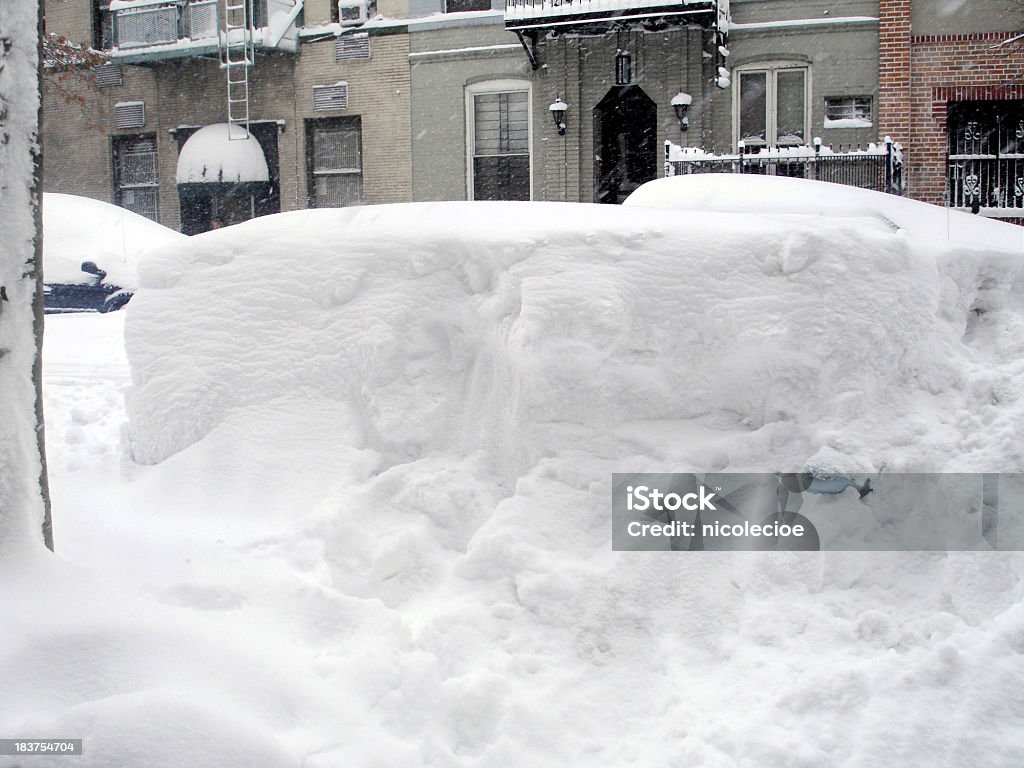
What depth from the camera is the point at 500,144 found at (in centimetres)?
1652

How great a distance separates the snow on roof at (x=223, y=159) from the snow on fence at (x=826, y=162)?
8.61m

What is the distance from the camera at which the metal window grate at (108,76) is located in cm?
1892

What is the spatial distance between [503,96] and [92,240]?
7.89 meters

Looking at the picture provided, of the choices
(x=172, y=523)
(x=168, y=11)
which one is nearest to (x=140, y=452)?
(x=172, y=523)

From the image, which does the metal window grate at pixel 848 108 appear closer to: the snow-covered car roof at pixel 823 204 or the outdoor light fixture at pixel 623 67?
the outdoor light fixture at pixel 623 67

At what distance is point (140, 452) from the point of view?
407cm

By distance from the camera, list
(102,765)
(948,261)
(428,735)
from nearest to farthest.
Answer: (102,765) < (428,735) < (948,261)

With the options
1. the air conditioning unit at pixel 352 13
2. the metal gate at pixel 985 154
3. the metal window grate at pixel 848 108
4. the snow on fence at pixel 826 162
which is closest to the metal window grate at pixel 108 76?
the air conditioning unit at pixel 352 13

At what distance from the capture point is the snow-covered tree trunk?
293 centimetres

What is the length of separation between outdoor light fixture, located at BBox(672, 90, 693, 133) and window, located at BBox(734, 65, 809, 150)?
2.56 ft

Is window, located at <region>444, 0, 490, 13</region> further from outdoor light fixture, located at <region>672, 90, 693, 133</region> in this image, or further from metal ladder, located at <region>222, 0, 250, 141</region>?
outdoor light fixture, located at <region>672, 90, 693, 133</region>

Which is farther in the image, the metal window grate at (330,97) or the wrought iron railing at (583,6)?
the metal window grate at (330,97)

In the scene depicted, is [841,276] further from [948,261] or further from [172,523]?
[172,523]

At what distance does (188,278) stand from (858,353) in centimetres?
283
